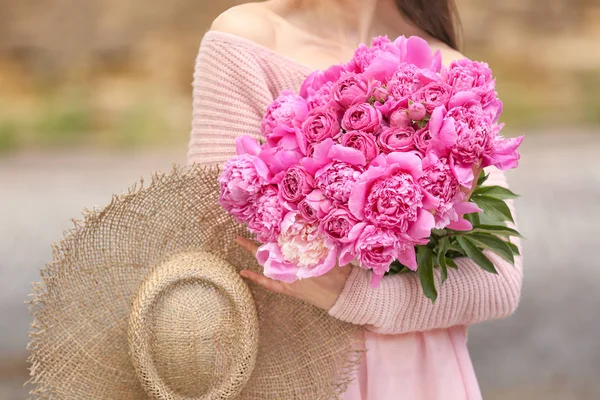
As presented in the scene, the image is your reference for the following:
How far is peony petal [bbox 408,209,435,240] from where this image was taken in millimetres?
879

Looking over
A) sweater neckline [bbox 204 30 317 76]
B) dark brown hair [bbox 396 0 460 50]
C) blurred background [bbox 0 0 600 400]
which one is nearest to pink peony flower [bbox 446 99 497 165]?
sweater neckline [bbox 204 30 317 76]

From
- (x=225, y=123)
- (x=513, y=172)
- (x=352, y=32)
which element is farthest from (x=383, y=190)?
(x=513, y=172)

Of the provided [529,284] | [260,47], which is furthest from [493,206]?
[529,284]

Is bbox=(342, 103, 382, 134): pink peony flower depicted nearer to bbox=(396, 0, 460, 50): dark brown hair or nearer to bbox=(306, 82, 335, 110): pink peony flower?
bbox=(306, 82, 335, 110): pink peony flower

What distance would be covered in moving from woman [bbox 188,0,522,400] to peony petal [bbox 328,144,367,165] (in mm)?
246

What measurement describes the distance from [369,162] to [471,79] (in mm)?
160

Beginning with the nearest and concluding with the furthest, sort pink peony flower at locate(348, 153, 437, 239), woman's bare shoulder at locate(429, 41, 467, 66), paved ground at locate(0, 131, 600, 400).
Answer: pink peony flower at locate(348, 153, 437, 239) → woman's bare shoulder at locate(429, 41, 467, 66) → paved ground at locate(0, 131, 600, 400)

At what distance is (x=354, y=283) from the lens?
1146mm

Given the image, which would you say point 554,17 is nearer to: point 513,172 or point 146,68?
point 513,172

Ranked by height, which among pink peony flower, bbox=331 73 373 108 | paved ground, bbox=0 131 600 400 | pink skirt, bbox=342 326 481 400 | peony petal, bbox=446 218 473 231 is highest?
pink peony flower, bbox=331 73 373 108

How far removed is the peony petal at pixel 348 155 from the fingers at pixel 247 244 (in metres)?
0.24

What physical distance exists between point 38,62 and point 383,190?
309cm

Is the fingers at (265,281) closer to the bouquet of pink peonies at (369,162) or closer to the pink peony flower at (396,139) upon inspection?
the bouquet of pink peonies at (369,162)

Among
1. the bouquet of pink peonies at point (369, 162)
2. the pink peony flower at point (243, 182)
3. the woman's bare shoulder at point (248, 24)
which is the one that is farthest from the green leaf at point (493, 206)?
the woman's bare shoulder at point (248, 24)
